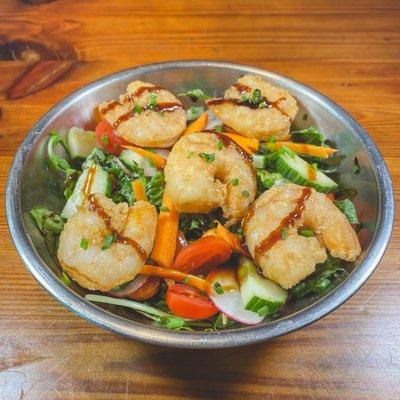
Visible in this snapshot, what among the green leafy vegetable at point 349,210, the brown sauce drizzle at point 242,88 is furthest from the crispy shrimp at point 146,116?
the green leafy vegetable at point 349,210

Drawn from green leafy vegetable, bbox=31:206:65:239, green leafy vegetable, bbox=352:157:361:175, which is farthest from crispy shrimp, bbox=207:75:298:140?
green leafy vegetable, bbox=31:206:65:239

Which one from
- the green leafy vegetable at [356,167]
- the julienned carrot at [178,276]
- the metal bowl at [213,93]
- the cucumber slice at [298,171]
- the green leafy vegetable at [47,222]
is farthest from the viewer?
the green leafy vegetable at [356,167]

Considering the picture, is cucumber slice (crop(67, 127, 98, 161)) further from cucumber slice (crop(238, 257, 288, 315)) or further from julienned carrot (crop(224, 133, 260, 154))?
cucumber slice (crop(238, 257, 288, 315))

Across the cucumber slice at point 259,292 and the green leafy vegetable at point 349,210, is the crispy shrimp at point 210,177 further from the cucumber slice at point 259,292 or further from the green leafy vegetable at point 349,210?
the green leafy vegetable at point 349,210

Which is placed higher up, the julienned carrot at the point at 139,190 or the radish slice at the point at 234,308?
the julienned carrot at the point at 139,190

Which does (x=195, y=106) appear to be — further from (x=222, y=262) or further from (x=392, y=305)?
(x=392, y=305)

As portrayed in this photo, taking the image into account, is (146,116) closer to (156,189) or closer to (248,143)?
(156,189)

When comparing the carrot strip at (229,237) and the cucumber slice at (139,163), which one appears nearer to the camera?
the carrot strip at (229,237)
